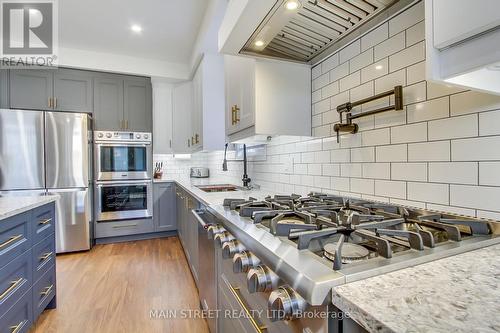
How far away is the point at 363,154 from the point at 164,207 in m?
3.09

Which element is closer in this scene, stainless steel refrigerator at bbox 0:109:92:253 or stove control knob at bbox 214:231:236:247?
stove control knob at bbox 214:231:236:247

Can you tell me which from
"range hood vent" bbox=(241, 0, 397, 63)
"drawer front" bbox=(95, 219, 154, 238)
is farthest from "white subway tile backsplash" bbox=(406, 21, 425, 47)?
"drawer front" bbox=(95, 219, 154, 238)

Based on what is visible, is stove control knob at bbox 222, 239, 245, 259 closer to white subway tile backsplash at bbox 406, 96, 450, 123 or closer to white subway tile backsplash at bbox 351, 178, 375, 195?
white subway tile backsplash at bbox 351, 178, 375, 195

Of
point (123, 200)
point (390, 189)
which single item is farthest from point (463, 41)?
point (123, 200)

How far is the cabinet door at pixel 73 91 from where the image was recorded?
322cm

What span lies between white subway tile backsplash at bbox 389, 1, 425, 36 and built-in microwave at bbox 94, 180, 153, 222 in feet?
10.8

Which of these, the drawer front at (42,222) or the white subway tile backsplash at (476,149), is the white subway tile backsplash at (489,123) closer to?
the white subway tile backsplash at (476,149)

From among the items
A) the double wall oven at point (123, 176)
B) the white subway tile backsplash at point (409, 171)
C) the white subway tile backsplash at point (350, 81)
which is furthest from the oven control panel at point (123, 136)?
the white subway tile backsplash at point (409, 171)

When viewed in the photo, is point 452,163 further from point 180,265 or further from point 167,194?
point 167,194

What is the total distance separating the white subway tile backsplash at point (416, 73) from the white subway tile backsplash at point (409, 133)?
0.40 ft

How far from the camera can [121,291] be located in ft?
6.99

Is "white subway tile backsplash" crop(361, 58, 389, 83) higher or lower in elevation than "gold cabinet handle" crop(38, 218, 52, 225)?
higher

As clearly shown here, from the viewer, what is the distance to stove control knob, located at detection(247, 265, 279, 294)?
628 mm

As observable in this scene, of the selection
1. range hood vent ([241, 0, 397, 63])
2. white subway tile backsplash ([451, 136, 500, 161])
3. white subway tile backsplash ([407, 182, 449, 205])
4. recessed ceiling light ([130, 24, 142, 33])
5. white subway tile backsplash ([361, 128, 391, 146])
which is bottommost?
white subway tile backsplash ([407, 182, 449, 205])
